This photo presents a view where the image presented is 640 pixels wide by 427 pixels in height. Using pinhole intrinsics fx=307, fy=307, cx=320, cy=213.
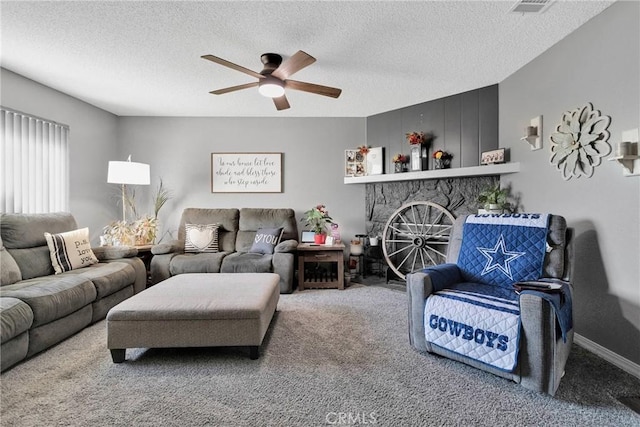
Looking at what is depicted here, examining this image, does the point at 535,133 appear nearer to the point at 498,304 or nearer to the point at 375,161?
the point at 498,304

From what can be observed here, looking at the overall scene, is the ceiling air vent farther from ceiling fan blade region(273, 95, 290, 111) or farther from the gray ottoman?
the gray ottoman

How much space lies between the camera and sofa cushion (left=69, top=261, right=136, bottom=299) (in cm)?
270

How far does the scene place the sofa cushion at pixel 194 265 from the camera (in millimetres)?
3662

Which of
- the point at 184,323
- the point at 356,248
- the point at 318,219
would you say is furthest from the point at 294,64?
the point at 356,248

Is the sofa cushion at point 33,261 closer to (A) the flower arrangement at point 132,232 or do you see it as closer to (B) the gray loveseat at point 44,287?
(B) the gray loveseat at point 44,287

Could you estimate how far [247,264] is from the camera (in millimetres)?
3680

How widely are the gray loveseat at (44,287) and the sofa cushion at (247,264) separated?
3.03 feet

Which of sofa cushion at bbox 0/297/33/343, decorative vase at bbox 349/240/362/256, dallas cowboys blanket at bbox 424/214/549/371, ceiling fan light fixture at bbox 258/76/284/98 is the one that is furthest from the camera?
decorative vase at bbox 349/240/362/256

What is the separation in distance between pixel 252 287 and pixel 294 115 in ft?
9.53

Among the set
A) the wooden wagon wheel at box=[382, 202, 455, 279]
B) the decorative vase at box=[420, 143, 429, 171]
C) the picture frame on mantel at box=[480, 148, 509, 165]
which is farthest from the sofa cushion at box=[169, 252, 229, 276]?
the picture frame on mantel at box=[480, 148, 509, 165]

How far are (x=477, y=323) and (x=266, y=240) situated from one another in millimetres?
2724

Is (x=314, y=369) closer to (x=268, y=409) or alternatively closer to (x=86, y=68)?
(x=268, y=409)

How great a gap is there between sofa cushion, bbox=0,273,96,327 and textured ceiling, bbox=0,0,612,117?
6.33ft

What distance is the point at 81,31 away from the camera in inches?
92.2
